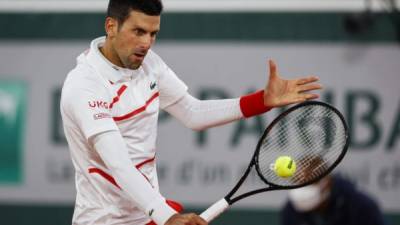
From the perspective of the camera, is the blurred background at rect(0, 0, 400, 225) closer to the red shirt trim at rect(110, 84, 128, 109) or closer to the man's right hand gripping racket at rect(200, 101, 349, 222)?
the man's right hand gripping racket at rect(200, 101, 349, 222)

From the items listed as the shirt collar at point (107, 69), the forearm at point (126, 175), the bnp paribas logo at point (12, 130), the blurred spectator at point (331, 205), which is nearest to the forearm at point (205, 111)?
the shirt collar at point (107, 69)

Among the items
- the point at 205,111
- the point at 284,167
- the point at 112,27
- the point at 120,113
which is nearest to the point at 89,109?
the point at 120,113

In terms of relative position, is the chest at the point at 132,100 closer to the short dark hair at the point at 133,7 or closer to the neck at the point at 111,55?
the neck at the point at 111,55

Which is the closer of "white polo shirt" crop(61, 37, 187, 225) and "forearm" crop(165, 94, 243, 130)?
"white polo shirt" crop(61, 37, 187, 225)

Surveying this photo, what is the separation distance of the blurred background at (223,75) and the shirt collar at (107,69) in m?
3.76

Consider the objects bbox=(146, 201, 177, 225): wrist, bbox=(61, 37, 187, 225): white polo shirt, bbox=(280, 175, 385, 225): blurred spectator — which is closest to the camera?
bbox=(146, 201, 177, 225): wrist

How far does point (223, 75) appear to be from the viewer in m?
8.78

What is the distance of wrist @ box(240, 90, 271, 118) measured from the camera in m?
5.22

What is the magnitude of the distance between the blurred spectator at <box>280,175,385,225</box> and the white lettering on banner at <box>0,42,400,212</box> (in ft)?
4.84

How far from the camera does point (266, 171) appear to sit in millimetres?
5320

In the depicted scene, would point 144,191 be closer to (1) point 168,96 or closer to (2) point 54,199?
(1) point 168,96

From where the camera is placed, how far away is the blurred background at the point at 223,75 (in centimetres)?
862

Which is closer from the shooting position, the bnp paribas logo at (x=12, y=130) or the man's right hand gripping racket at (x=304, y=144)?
the man's right hand gripping racket at (x=304, y=144)

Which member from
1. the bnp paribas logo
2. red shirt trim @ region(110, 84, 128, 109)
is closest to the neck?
red shirt trim @ region(110, 84, 128, 109)
